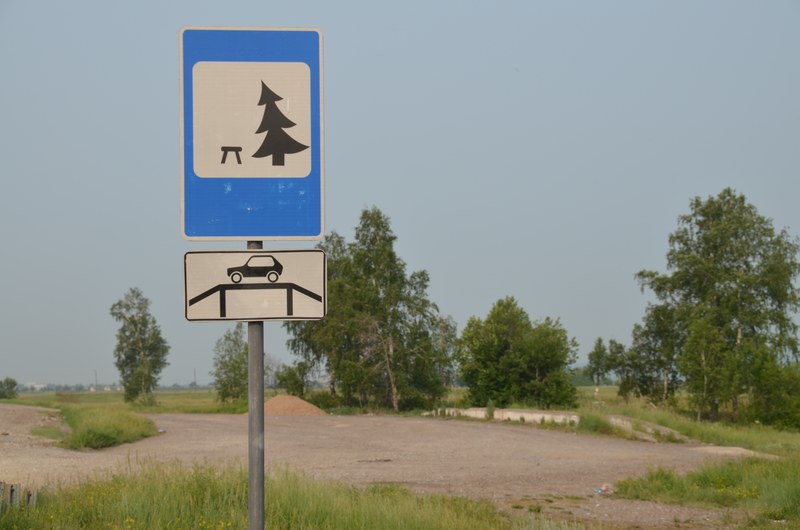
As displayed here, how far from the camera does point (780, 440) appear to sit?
A: 29328mm

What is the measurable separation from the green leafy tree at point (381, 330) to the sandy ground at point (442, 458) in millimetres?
15914

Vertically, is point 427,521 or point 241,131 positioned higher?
point 241,131

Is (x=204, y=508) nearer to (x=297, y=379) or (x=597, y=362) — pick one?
(x=297, y=379)

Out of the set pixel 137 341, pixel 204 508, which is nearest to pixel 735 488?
pixel 204 508

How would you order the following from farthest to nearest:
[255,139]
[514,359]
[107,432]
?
[514,359], [107,432], [255,139]

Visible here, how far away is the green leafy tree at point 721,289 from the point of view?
44344 millimetres

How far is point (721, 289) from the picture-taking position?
50375mm

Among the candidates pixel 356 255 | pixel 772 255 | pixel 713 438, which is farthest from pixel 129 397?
pixel 713 438

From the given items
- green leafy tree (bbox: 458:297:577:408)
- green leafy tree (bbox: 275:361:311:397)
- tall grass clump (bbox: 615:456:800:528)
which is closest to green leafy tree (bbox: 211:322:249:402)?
green leafy tree (bbox: 275:361:311:397)

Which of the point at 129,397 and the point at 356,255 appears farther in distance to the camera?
the point at 129,397

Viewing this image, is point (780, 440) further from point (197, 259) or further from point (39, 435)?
point (197, 259)

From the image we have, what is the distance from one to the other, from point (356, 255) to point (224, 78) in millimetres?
48900

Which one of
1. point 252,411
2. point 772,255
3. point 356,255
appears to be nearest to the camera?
point 252,411

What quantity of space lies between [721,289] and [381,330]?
19744 millimetres
